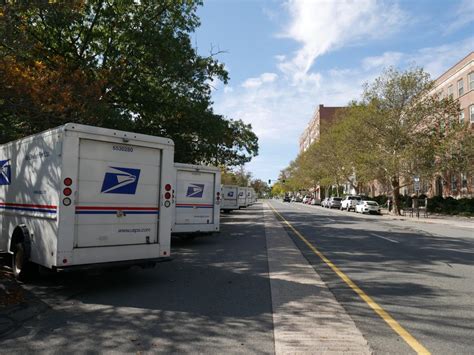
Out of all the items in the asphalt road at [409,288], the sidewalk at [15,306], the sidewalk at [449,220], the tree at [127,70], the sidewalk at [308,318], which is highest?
the tree at [127,70]

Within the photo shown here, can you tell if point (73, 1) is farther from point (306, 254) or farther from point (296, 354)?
point (296, 354)

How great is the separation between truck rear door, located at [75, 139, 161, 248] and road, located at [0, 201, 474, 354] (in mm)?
948

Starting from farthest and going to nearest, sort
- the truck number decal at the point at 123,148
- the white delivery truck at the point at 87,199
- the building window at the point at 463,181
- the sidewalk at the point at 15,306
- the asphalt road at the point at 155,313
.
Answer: the building window at the point at 463,181
the truck number decal at the point at 123,148
the white delivery truck at the point at 87,199
the sidewalk at the point at 15,306
the asphalt road at the point at 155,313

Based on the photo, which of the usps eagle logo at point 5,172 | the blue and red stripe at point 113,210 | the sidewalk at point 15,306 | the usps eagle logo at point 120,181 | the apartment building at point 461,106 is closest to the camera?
the sidewalk at point 15,306

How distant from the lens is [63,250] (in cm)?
705

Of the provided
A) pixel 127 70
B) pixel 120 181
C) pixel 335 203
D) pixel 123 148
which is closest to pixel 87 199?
pixel 120 181

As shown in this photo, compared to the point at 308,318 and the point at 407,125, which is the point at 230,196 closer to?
the point at 407,125

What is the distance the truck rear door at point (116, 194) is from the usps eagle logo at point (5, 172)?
280 cm

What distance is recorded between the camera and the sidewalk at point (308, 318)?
4797 millimetres

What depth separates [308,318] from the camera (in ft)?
19.3

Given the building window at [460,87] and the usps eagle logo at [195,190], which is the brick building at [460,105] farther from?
the usps eagle logo at [195,190]

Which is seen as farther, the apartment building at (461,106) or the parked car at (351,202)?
the parked car at (351,202)

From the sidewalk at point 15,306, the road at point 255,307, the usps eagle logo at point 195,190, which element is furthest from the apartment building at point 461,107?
the sidewalk at point 15,306

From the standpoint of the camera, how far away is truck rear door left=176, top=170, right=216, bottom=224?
47.8 ft
